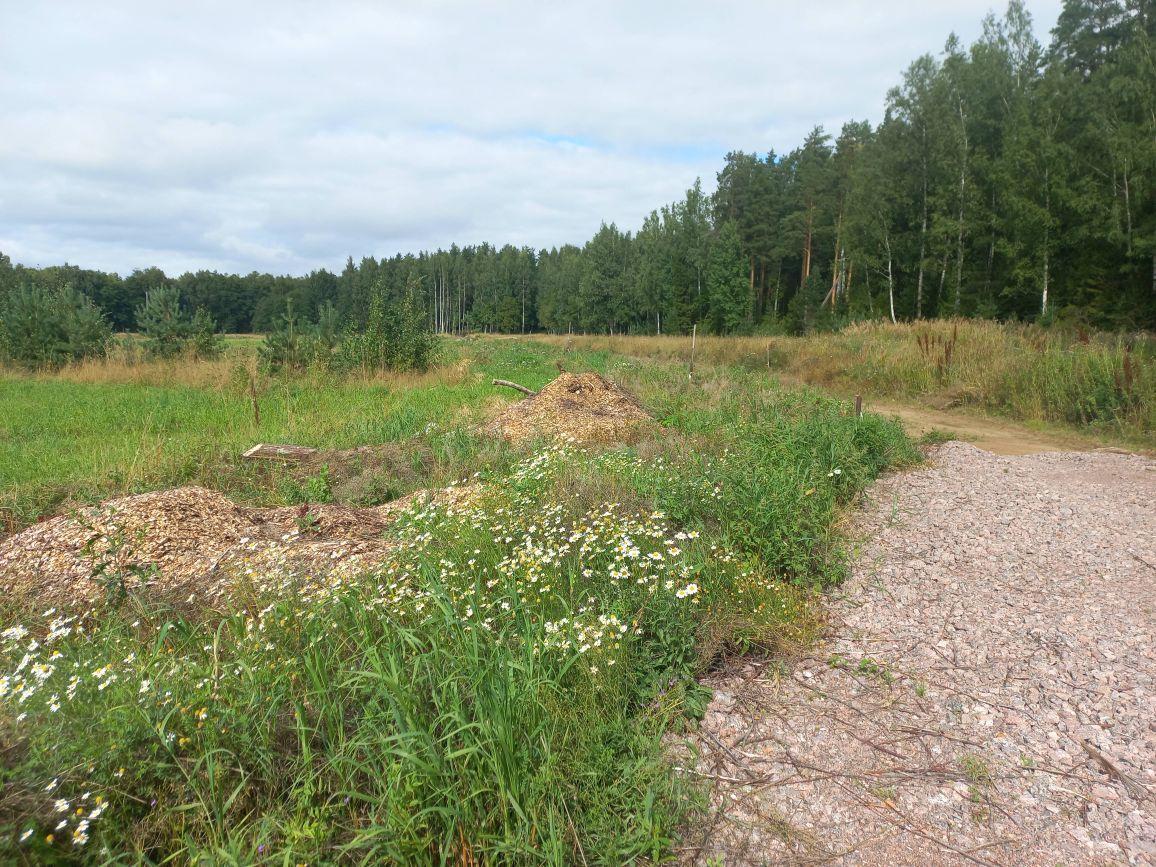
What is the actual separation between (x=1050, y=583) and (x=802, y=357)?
14.1 m

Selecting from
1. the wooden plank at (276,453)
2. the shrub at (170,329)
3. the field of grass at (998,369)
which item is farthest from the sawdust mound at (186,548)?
the shrub at (170,329)

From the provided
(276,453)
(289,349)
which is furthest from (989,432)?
(289,349)

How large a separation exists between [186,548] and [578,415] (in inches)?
187

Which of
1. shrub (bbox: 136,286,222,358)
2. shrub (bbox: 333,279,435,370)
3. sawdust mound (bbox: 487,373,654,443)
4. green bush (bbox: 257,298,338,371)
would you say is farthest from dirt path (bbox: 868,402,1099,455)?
shrub (bbox: 136,286,222,358)

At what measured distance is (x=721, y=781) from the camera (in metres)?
2.45

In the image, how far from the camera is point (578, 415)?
8312 mm

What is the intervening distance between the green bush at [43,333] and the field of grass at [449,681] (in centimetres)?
1450

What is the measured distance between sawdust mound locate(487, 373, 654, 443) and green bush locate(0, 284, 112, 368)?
14.5 metres

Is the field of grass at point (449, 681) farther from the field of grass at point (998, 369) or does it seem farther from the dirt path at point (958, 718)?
the field of grass at point (998, 369)

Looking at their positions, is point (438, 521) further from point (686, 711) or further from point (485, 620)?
point (686, 711)

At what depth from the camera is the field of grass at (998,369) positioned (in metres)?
8.81

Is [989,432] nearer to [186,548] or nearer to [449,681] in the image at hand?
[449,681]

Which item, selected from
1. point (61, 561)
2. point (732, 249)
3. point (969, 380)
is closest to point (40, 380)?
point (61, 561)

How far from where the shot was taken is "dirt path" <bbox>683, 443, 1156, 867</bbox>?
2166mm
